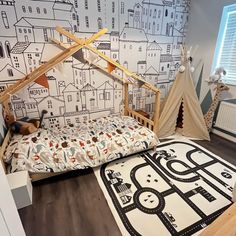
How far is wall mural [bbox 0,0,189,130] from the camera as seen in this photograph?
2.21 m

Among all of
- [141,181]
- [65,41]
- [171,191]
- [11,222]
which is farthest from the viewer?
[65,41]

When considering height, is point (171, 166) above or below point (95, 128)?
below

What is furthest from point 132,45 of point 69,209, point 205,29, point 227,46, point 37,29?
point 69,209

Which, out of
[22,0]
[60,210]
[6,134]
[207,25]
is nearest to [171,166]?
[60,210]

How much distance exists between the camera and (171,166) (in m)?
2.27

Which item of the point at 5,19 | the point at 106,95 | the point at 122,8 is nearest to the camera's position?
the point at 5,19

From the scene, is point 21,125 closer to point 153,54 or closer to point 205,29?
point 153,54

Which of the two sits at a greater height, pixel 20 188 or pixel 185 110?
pixel 185 110

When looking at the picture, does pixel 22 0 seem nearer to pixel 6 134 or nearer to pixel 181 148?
pixel 6 134

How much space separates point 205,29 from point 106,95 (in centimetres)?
218

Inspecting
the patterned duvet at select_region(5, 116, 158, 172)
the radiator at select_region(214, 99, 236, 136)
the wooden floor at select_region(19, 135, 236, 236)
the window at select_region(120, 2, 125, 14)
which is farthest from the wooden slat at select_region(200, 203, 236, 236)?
the window at select_region(120, 2, 125, 14)

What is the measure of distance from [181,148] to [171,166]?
Answer: 1.81 feet

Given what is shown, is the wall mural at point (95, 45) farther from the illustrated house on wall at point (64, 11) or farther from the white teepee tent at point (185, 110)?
the white teepee tent at point (185, 110)

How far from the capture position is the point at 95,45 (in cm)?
264
